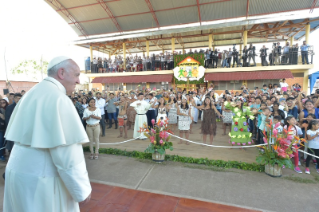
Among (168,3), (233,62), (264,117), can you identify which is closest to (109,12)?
(168,3)

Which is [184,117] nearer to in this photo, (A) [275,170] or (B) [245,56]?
(A) [275,170]

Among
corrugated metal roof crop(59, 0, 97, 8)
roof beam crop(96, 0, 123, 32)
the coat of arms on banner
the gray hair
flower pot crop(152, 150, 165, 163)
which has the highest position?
corrugated metal roof crop(59, 0, 97, 8)

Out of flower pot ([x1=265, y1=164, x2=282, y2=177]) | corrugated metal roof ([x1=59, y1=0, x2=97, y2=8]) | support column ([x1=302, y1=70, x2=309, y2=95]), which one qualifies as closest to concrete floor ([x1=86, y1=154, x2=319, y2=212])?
flower pot ([x1=265, y1=164, x2=282, y2=177])

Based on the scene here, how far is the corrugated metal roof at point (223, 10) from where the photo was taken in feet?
45.6

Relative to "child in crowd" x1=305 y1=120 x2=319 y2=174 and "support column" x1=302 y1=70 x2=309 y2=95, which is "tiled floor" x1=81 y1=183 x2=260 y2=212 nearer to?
"child in crowd" x1=305 y1=120 x2=319 y2=174

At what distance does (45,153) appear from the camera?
1322 millimetres

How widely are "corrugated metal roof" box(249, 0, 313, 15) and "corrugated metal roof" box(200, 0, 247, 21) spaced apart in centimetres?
71

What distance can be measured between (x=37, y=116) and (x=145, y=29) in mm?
17632

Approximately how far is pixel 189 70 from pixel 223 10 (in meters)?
5.55

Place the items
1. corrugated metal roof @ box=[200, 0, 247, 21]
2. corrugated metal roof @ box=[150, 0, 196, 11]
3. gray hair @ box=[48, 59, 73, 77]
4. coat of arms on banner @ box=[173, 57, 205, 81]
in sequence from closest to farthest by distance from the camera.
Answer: gray hair @ box=[48, 59, 73, 77], corrugated metal roof @ box=[200, 0, 247, 21], corrugated metal roof @ box=[150, 0, 196, 11], coat of arms on banner @ box=[173, 57, 205, 81]

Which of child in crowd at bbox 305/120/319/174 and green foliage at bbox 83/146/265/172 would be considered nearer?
child in crowd at bbox 305/120/319/174

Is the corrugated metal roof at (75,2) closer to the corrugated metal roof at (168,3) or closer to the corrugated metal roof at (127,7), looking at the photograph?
the corrugated metal roof at (127,7)

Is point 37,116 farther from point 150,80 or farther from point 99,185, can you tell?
point 150,80

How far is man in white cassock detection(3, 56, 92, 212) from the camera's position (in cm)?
126
